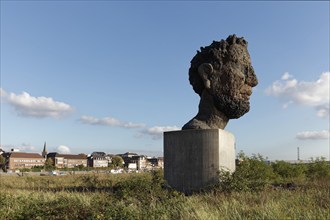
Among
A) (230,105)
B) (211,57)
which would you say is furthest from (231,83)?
(211,57)

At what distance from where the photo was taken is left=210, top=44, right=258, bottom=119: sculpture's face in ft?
39.2

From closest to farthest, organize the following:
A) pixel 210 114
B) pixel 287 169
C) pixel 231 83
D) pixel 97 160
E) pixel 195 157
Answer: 1. pixel 195 157
2. pixel 231 83
3. pixel 210 114
4. pixel 287 169
5. pixel 97 160

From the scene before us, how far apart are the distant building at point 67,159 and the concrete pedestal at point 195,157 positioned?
13947cm

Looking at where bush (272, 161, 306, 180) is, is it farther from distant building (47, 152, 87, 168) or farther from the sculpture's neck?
distant building (47, 152, 87, 168)

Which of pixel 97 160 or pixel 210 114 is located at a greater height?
pixel 210 114

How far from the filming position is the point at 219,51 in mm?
12078

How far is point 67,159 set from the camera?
153 m

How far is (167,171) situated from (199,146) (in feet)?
4.84

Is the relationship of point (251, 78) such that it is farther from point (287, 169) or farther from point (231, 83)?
point (287, 169)

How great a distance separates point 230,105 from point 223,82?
78 cm

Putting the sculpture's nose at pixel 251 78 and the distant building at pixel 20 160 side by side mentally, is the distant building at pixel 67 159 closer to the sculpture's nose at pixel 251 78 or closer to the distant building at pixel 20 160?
the distant building at pixel 20 160

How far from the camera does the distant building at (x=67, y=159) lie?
482 feet

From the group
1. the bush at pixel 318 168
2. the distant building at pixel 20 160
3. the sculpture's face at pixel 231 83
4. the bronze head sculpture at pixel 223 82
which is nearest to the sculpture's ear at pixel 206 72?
the bronze head sculpture at pixel 223 82

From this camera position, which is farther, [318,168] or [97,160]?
[97,160]
